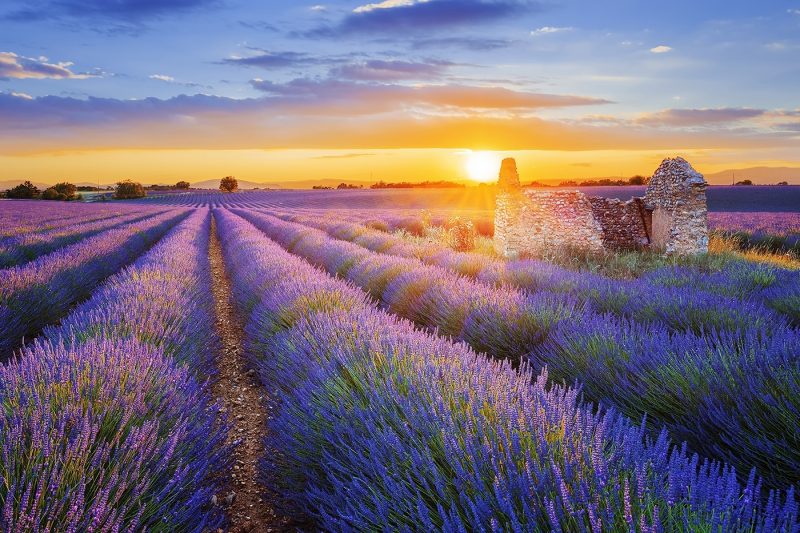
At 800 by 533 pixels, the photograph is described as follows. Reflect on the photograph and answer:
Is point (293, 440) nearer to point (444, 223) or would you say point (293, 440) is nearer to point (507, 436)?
point (507, 436)

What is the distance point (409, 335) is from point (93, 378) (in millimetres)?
1529

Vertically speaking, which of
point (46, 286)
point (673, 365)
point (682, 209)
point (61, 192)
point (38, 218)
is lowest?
point (673, 365)

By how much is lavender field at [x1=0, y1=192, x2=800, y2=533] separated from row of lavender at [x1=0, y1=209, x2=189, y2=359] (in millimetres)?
63

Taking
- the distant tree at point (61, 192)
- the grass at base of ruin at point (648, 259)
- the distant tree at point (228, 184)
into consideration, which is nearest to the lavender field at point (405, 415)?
the grass at base of ruin at point (648, 259)

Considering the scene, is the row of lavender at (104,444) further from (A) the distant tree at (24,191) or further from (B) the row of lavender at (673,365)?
(A) the distant tree at (24,191)

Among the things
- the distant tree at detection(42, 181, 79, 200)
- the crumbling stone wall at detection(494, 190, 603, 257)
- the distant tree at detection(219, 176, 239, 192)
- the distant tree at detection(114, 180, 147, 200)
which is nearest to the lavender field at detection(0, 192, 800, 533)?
the crumbling stone wall at detection(494, 190, 603, 257)

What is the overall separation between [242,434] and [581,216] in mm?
10005

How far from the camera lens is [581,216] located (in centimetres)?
1123

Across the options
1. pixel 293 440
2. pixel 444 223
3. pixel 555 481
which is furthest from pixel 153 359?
pixel 444 223

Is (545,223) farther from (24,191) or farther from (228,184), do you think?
(228,184)

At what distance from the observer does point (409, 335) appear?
2.67m

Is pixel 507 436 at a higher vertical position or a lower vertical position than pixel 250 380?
higher

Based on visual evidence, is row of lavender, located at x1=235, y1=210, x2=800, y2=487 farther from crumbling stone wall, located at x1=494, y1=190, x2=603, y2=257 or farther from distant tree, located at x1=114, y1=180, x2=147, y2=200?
distant tree, located at x1=114, y1=180, x2=147, y2=200

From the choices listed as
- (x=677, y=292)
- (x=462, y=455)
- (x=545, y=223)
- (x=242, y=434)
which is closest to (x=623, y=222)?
(x=545, y=223)
